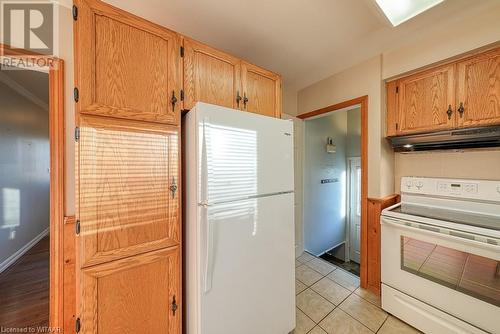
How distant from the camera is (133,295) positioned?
1.11 meters

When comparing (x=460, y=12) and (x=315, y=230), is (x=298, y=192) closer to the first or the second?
(x=315, y=230)

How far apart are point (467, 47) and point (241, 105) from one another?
6.02 ft

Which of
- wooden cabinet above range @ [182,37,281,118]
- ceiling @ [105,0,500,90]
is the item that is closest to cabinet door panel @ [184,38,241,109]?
wooden cabinet above range @ [182,37,281,118]

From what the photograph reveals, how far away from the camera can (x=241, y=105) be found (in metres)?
1.52

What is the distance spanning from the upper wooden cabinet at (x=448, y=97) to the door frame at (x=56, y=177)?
112 inches

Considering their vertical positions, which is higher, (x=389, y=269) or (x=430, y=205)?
(x=430, y=205)

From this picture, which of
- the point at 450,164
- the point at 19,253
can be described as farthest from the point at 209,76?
the point at 19,253

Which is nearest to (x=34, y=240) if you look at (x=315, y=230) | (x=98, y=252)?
(x=98, y=252)

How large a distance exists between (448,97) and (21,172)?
18.2ft

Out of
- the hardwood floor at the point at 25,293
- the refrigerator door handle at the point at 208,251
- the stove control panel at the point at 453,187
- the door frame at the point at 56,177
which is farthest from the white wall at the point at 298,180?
the hardwood floor at the point at 25,293

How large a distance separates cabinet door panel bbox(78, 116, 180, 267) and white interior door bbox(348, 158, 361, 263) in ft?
11.8
